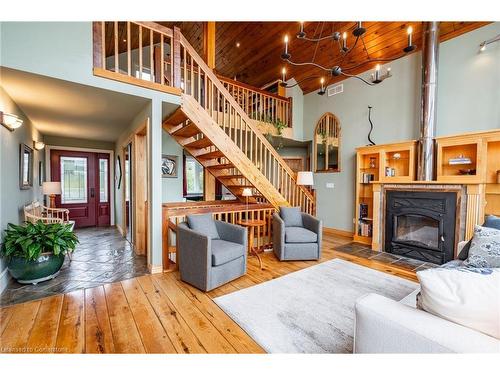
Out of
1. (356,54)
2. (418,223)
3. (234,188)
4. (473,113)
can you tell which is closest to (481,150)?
(473,113)

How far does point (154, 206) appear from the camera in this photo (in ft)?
10.2

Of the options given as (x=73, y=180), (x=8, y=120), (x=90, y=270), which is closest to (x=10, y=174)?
(x=8, y=120)

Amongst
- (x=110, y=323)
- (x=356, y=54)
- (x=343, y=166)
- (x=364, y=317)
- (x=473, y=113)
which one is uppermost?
(x=356, y=54)

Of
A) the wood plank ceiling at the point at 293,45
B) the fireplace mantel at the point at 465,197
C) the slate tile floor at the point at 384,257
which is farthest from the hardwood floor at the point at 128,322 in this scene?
the wood plank ceiling at the point at 293,45

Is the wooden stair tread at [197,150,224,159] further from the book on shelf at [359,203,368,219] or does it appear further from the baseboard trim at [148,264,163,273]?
the book on shelf at [359,203,368,219]

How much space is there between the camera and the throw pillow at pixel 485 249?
1.97m

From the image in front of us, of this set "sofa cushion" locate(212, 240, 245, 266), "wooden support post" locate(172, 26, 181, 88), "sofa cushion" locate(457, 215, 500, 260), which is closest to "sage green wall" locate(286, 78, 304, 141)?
"wooden support post" locate(172, 26, 181, 88)

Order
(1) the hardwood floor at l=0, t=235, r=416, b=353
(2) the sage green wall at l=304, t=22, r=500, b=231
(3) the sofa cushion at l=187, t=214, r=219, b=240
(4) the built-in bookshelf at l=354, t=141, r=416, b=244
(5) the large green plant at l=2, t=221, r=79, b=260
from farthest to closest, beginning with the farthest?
(4) the built-in bookshelf at l=354, t=141, r=416, b=244, (2) the sage green wall at l=304, t=22, r=500, b=231, (3) the sofa cushion at l=187, t=214, r=219, b=240, (5) the large green plant at l=2, t=221, r=79, b=260, (1) the hardwood floor at l=0, t=235, r=416, b=353

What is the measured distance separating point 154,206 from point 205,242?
42.0 inches

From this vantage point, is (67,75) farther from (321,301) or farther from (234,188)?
(321,301)

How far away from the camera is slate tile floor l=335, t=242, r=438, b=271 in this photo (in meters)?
3.46

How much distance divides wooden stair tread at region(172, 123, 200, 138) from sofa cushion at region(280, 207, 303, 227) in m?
1.96

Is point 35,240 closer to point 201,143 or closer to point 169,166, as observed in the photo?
point 201,143

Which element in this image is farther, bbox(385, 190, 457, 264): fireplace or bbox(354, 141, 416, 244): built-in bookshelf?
bbox(354, 141, 416, 244): built-in bookshelf
